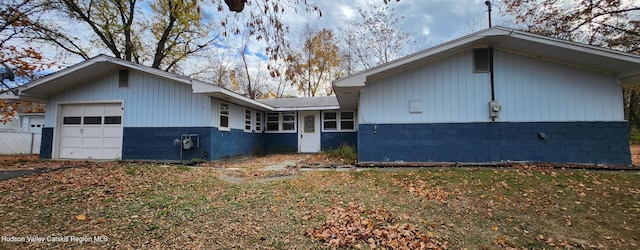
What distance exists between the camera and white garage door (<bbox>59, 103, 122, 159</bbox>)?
31.5 feet

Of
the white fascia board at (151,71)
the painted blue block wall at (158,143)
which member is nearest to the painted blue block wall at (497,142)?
the painted blue block wall at (158,143)

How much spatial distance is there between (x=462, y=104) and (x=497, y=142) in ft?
4.56

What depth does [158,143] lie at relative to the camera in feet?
30.7

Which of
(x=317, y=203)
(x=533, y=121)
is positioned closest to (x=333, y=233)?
(x=317, y=203)

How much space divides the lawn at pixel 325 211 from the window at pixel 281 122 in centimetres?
794

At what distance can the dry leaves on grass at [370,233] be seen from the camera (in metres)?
2.85

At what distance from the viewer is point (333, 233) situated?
304 centimetres

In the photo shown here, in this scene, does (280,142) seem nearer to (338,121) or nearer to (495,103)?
(338,121)

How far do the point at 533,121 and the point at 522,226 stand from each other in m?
5.22

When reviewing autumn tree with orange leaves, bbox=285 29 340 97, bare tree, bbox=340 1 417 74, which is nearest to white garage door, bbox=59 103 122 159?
autumn tree with orange leaves, bbox=285 29 340 97

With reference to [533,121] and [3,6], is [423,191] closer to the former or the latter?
[533,121]

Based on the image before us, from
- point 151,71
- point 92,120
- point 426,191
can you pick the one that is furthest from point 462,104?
point 92,120

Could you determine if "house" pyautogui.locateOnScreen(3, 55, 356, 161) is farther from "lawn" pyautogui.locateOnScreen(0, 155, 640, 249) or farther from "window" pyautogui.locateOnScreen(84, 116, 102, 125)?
"lawn" pyautogui.locateOnScreen(0, 155, 640, 249)

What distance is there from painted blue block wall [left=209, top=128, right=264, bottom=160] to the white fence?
12.7m
